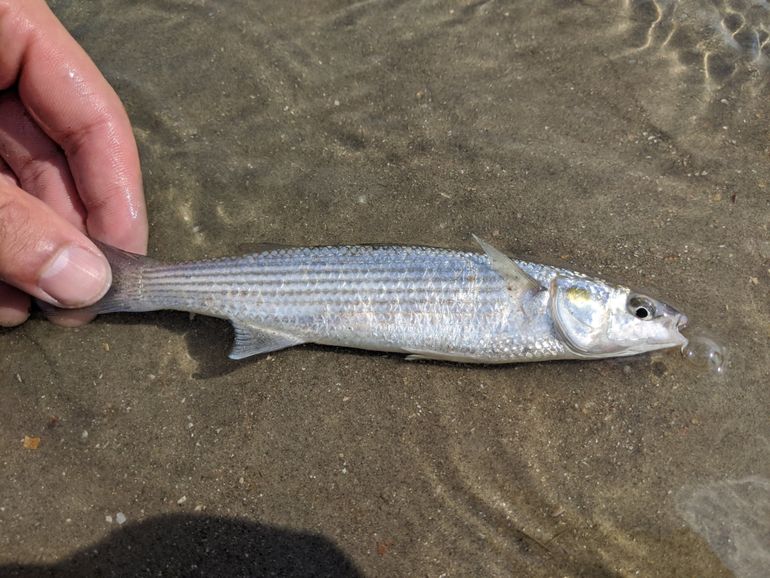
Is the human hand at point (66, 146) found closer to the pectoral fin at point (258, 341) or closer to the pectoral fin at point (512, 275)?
the pectoral fin at point (258, 341)

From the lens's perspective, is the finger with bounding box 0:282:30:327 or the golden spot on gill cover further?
the finger with bounding box 0:282:30:327

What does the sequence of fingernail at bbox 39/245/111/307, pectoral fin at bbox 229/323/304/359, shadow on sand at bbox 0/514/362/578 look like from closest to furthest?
fingernail at bbox 39/245/111/307, shadow on sand at bbox 0/514/362/578, pectoral fin at bbox 229/323/304/359

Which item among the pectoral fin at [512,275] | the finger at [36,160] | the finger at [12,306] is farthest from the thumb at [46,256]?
the pectoral fin at [512,275]

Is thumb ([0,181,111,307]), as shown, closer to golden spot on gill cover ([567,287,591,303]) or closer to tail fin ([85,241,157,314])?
tail fin ([85,241,157,314])

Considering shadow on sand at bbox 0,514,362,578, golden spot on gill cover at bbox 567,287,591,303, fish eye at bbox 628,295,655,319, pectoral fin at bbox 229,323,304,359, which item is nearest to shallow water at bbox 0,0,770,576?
shadow on sand at bbox 0,514,362,578

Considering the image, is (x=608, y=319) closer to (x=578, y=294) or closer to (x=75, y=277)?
(x=578, y=294)

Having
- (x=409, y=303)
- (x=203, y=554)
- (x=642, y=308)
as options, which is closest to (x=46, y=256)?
(x=203, y=554)

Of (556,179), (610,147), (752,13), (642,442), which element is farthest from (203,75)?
(752,13)
